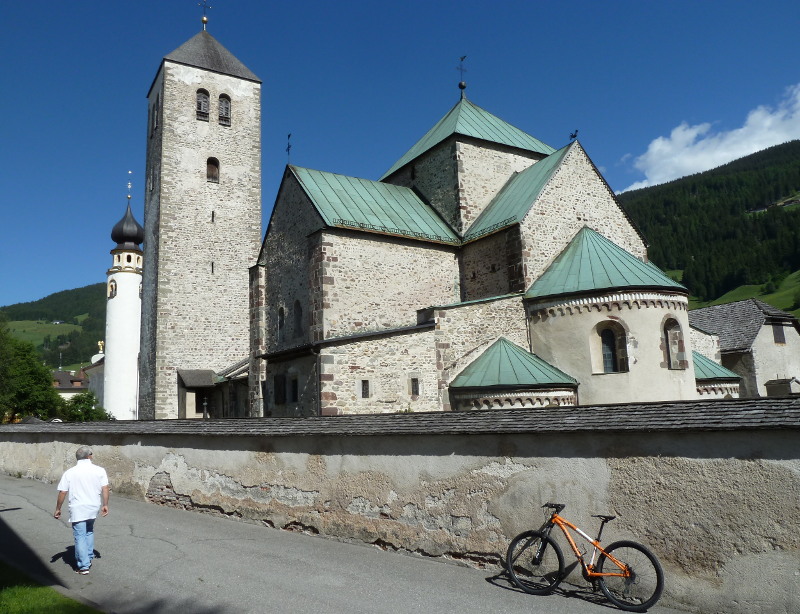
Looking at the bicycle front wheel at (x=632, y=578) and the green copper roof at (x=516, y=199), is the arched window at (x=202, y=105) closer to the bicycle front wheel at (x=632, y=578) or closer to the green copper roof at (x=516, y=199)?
the green copper roof at (x=516, y=199)

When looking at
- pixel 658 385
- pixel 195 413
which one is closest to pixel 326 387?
pixel 658 385

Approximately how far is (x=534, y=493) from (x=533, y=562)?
0.73m

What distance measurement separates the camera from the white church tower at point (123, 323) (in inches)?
1790

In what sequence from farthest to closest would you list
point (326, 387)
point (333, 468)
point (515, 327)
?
point (515, 327) < point (326, 387) < point (333, 468)

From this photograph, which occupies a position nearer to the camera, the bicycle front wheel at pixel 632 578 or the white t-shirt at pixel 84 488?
the bicycle front wheel at pixel 632 578

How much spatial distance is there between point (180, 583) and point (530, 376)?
11.0 meters

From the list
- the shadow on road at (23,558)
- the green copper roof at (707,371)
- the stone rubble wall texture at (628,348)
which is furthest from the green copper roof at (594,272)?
the shadow on road at (23,558)

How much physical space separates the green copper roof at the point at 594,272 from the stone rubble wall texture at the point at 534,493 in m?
10.3

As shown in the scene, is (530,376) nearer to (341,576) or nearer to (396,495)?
(396,495)

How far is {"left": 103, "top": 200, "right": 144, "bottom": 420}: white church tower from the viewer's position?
45469mm

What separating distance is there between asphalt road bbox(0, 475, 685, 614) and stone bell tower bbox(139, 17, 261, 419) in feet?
63.5

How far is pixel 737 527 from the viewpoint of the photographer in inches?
238

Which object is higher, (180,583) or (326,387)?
(326,387)

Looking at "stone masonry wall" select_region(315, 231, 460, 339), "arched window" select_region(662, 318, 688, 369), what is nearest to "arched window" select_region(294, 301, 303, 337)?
"stone masonry wall" select_region(315, 231, 460, 339)
